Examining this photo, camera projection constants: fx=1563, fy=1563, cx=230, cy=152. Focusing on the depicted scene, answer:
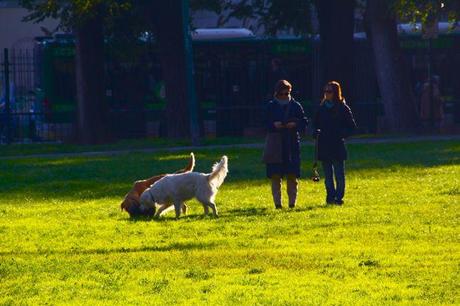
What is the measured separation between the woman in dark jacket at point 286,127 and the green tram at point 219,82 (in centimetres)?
2506

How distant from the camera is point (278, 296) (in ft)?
40.9

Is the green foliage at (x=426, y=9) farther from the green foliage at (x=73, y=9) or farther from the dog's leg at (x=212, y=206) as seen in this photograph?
the dog's leg at (x=212, y=206)

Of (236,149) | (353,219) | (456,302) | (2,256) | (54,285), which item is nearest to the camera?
(456,302)

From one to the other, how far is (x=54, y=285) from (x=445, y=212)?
7603 millimetres

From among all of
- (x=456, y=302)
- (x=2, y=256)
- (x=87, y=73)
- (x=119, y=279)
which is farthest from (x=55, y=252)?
(x=87, y=73)

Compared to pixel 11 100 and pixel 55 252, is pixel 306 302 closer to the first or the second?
pixel 55 252

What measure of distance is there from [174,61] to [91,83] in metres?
2.65

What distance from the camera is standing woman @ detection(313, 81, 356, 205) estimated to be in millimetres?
21000

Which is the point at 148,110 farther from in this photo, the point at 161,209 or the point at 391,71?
the point at 161,209

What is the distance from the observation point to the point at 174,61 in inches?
1684

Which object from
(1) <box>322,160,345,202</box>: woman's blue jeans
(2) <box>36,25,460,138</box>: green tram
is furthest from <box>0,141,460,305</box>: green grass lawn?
(2) <box>36,25,460,138</box>: green tram

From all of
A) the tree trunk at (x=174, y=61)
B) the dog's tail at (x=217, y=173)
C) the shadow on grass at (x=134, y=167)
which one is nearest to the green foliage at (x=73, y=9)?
the tree trunk at (x=174, y=61)

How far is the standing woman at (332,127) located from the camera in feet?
68.9

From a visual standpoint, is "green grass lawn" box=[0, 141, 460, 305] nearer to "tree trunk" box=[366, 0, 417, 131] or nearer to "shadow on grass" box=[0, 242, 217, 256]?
"shadow on grass" box=[0, 242, 217, 256]
